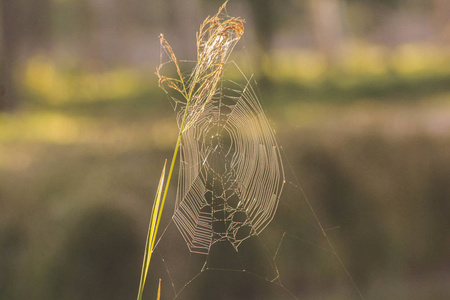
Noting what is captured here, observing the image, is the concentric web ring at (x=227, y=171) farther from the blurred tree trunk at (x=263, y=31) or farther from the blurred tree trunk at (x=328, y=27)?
the blurred tree trunk at (x=328, y=27)

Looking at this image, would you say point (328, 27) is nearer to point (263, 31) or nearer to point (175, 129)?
point (263, 31)

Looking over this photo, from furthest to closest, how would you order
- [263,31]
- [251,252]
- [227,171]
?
[263,31] < [251,252] < [227,171]

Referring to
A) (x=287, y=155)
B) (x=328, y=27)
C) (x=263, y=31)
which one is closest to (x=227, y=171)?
(x=287, y=155)

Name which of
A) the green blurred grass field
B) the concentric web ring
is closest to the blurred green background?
the green blurred grass field

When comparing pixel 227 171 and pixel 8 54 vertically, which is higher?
pixel 8 54

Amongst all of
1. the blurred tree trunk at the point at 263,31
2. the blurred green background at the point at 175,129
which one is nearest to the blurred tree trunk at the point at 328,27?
the blurred green background at the point at 175,129

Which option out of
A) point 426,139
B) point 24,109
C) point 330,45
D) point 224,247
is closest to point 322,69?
point 330,45

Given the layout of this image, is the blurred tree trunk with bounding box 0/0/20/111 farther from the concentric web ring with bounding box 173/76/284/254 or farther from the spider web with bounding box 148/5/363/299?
the concentric web ring with bounding box 173/76/284/254
